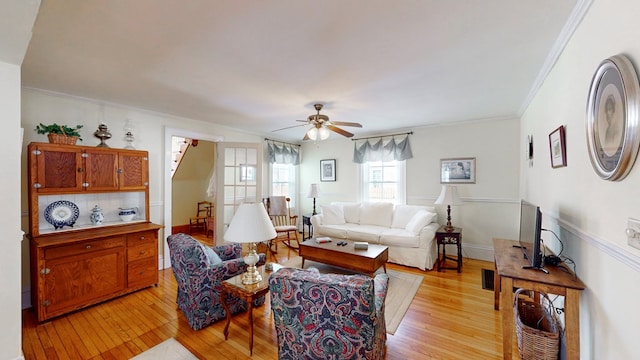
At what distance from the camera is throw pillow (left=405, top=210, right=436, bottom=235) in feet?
12.7

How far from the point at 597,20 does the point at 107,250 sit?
449 cm

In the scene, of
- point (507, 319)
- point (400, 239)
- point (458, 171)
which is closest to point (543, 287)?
point (507, 319)

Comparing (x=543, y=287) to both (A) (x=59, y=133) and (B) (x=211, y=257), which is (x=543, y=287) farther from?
(A) (x=59, y=133)

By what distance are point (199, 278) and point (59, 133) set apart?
2.33 m

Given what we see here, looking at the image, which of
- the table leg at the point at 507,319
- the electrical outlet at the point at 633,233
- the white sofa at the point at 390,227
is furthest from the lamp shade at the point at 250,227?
the white sofa at the point at 390,227

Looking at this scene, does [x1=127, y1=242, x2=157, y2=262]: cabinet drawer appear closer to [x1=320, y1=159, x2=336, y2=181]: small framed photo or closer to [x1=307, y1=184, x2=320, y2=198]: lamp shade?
[x1=307, y1=184, x2=320, y2=198]: lamp shade

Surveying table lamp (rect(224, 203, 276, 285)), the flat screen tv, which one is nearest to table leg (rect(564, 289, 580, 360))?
the flat screen tv

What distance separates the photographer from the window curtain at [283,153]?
555 cm

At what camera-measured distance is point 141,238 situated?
3.07m

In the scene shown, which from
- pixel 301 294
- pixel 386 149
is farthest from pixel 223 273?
pixel 386 149

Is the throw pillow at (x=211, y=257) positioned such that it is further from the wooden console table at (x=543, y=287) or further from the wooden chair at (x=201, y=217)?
the wooden chair at (x=201, y=217)

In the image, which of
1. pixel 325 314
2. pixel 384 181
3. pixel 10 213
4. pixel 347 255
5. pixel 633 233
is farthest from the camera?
pixel 384 181

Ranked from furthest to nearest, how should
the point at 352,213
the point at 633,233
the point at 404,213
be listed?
the point at 352,213
the point at 404,213
the point at 633,233

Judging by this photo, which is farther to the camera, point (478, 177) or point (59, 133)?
point (478, 177)
